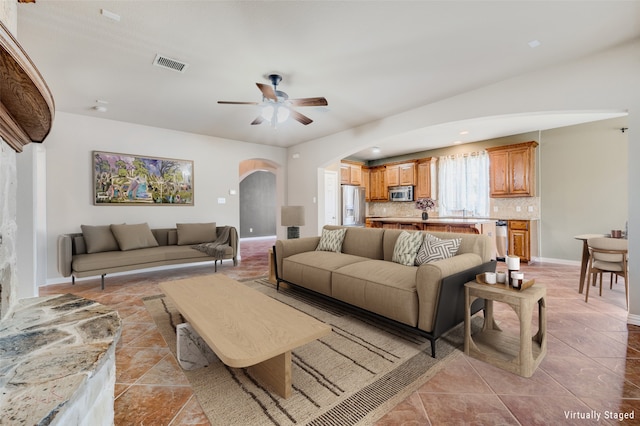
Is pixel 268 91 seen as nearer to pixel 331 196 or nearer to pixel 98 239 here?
pixel 98 239

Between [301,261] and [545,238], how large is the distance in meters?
5.19

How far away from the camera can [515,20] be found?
2.29m

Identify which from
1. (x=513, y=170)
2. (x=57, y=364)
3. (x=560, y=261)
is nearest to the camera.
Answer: (x=57, y=364)

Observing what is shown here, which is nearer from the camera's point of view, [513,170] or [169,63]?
[169,63]

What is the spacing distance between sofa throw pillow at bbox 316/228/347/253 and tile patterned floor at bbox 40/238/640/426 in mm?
1951

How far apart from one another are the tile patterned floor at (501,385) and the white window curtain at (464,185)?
3.94 meters

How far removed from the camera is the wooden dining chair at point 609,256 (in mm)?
3042

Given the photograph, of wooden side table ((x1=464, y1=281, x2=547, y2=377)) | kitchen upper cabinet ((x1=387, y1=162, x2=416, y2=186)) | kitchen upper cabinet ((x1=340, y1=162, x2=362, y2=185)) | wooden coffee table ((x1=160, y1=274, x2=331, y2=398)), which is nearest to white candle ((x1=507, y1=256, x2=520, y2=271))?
wooden side table ((x1=464, y1=281, x2=547, y2=377))

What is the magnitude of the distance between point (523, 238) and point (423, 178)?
2.58 meters

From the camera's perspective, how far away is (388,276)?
257 centimetres

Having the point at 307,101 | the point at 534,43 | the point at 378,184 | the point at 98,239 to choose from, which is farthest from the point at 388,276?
the point at 378,184

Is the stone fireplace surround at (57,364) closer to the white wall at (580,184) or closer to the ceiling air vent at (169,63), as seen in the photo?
the ceiling air vent at (169,63)

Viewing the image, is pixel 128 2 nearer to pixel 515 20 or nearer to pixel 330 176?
pixel 515 20

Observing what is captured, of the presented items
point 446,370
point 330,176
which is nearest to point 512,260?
point 446,370
